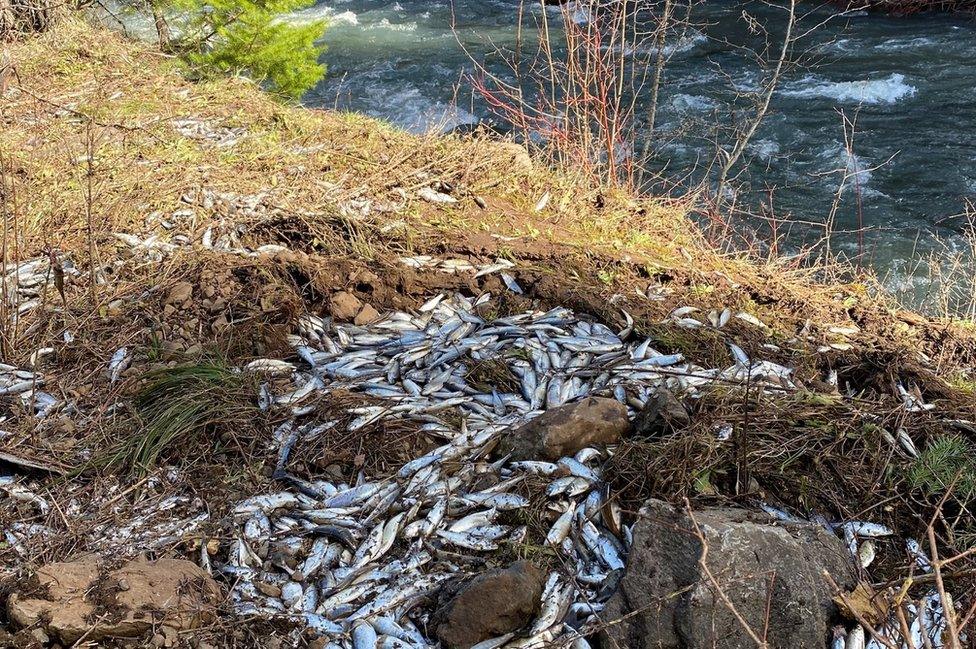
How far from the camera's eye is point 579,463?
296 cm

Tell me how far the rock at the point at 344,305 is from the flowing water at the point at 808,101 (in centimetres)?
280

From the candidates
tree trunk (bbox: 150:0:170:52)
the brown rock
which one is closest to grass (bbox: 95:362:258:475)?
the brown rock

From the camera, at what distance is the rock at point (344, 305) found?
3.95m

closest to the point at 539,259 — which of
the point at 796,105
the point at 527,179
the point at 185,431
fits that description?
the point at 527,179

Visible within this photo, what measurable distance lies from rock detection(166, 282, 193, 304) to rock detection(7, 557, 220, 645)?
1690 millimetres

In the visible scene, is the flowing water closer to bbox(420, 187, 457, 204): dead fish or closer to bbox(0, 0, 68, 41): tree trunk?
bbox(420, 187, 457, 204): dead fish

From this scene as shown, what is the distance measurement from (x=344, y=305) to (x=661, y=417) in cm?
164

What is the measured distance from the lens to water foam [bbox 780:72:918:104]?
9742mm

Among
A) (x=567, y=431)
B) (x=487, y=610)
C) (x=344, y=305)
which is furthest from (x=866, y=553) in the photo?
(x=344, y=305)

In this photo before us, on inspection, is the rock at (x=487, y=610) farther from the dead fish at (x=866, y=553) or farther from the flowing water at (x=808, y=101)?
the flowing water at (x=808, y=101)

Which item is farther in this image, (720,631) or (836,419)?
(836,419)

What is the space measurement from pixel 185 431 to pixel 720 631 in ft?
6.46

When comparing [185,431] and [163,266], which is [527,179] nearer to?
[163,266]

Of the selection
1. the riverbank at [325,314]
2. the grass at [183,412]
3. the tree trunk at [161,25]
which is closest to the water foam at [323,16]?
the tree trunk at [161,25]
